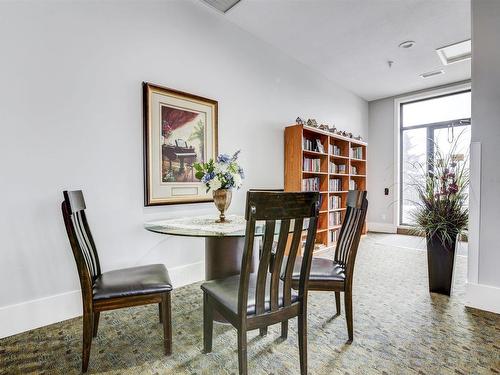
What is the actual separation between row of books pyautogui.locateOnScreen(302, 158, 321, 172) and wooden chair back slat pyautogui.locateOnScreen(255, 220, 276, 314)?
9.53 ft

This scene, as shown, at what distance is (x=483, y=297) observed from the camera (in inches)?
89.4

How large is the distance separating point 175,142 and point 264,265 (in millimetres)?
1866

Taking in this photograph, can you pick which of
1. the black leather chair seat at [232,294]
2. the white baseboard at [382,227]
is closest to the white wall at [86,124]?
the black leather chair seat at [232,294]

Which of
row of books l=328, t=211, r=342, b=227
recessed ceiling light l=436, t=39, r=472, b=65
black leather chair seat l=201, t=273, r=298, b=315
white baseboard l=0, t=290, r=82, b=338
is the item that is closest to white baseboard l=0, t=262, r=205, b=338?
white baseboard l=0, t=290, r=82, b=338

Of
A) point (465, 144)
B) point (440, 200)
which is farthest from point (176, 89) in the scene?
point (465, 144)

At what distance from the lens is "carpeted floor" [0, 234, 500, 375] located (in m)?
1.54

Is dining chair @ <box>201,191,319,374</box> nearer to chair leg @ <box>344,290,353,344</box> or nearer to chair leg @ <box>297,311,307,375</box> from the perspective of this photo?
chair leg @ <box>297,311,307,375</box>

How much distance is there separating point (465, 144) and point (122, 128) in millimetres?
3370

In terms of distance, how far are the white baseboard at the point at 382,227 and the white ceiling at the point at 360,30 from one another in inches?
121

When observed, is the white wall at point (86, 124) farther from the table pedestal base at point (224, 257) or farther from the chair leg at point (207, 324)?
the chair leg at point (207, 324)

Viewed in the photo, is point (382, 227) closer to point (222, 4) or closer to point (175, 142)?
point (175, 142)

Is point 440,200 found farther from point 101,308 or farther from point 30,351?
point 30,351

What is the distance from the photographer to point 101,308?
151cm

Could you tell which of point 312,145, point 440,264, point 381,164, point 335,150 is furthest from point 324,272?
point 381,164
